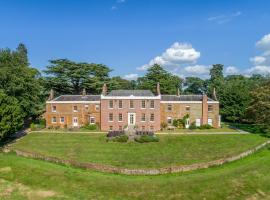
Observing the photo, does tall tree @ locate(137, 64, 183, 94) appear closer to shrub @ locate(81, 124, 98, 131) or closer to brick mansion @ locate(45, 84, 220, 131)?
brick mansion @ locate(45, 84, 220, 131)

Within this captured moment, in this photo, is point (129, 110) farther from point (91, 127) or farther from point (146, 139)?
point (146, 139)

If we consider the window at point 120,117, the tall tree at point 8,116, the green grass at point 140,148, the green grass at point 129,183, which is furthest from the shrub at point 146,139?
the tall tree at point 8,116

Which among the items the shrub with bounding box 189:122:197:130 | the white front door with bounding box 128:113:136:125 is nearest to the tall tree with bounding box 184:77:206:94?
the shrub with bounding box 189:122:197:130

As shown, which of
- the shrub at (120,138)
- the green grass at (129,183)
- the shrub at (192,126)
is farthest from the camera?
the shrub at (192,126)

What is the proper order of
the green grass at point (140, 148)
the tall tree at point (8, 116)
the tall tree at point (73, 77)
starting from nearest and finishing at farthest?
the green grass at point (140, 148) → the tall tree at point (8, 116) → the tall tree at point (73, 77)

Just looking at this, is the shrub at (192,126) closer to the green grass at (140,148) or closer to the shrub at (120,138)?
the green grass at (140,148)

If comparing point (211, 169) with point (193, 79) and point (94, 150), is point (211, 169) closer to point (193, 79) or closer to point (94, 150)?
point (94, 150)
